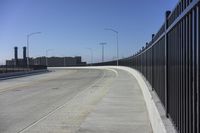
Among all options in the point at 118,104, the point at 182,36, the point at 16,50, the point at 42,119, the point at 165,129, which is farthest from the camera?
the point at 16,50

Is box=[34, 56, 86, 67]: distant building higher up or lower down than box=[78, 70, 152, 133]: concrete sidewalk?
higher up

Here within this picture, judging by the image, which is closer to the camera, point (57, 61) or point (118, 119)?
point (118, 119)

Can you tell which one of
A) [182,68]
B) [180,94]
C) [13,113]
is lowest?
[13,113]

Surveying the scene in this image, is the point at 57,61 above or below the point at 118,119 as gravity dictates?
above

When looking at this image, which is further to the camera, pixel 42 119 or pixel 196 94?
pixel 42 119

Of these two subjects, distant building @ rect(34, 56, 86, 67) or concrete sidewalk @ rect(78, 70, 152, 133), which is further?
distant building @ rect(34, 56, 86, 67)

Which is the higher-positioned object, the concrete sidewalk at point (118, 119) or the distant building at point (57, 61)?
the distant building at point (57, 61)

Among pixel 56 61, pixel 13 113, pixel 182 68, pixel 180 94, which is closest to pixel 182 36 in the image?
pixel 182 68

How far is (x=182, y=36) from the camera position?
5223mm

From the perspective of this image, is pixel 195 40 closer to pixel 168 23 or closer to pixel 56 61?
pixel 168 23

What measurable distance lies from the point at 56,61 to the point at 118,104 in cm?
13901

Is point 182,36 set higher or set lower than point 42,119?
higher

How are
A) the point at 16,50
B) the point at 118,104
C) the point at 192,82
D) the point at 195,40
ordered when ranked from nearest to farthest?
the point at 195,40 < the point at 192,82 < the point at 118,104 < the point at 16,50

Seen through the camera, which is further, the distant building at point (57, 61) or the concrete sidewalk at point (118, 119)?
the distant building at point (57, 61)
